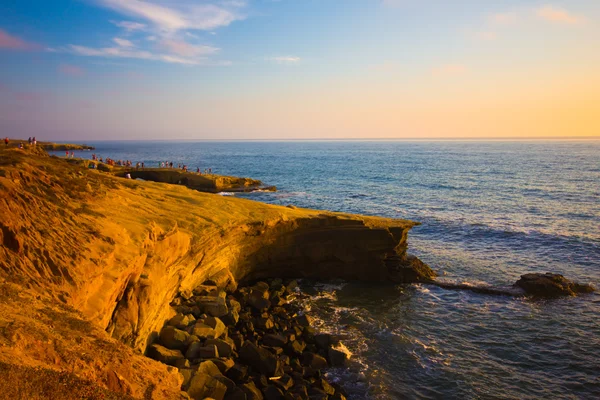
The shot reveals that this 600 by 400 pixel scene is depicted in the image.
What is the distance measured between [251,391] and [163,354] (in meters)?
3.37

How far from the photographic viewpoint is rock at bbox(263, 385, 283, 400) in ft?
41.5

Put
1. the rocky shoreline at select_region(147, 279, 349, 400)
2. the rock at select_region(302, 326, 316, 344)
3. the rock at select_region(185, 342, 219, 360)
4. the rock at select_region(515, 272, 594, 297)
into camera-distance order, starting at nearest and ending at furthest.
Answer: the rocky shoreline at select_region(147, 279, 349, 400)
the rock at select_region(185, 342, 219, 360)
the rock at select_region(302, 326, 316, 344)
the rock at select_region(515, 272, 594, 297)

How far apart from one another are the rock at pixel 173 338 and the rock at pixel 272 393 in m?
3.59

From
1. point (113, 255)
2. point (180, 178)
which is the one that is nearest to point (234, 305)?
point (113, 255)

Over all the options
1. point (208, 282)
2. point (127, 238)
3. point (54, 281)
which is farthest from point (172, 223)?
point (54, 281)

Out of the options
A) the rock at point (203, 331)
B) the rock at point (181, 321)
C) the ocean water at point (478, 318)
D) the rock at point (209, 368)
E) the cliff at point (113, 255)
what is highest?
the cliff at point (113, 255)

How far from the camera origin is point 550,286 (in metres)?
23.2

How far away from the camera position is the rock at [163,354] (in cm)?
1281

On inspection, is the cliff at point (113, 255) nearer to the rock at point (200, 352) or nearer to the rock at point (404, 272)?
the rock at point (200, 352)

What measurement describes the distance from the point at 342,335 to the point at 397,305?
5431 mm

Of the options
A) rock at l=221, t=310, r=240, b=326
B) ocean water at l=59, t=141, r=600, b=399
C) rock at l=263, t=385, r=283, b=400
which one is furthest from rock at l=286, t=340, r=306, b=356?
rock at l=263, t=385, r=283, b=400

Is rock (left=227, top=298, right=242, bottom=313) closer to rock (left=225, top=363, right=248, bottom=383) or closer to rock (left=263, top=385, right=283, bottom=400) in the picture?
rock (left=225, top=363, right=248, bottom=383)

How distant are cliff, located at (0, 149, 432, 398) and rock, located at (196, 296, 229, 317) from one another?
1.23m

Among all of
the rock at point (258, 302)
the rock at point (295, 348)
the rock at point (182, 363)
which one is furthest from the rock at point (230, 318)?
the rock at point (182, 363)
